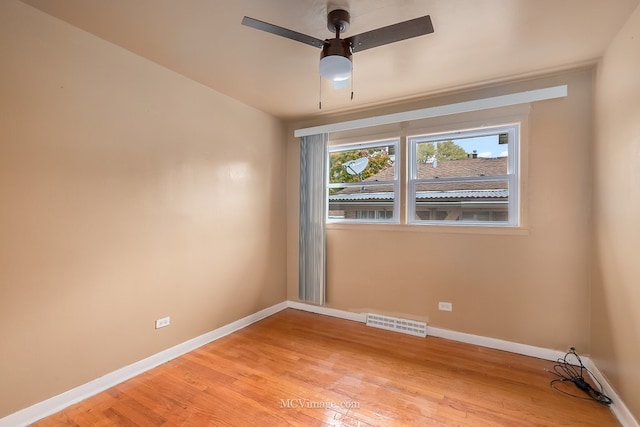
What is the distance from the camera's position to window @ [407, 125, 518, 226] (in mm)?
2854

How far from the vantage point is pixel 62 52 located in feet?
6.35

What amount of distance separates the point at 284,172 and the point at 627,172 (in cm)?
333

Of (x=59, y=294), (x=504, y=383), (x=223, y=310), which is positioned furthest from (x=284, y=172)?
(x=504, y=383)

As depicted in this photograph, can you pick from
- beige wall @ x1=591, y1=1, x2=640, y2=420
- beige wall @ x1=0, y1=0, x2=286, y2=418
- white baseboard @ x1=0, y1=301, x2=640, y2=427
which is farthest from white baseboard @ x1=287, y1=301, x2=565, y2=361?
beige wall @ x1=0, y1=0, x2=286, y2=418

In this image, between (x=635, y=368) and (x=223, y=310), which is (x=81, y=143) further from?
(x=635, y=368)

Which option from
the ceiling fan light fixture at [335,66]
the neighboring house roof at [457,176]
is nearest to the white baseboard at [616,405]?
the neighboring house roof at [457,176]

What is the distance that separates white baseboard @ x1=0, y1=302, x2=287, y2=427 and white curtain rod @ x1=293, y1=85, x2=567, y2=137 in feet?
8.61

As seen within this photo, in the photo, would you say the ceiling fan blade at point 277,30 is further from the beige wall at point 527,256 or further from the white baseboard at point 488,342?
the white baseboard at point 488,342

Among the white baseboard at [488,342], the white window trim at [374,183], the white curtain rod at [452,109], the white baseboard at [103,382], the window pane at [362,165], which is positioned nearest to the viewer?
the white baseboard at [103,382]

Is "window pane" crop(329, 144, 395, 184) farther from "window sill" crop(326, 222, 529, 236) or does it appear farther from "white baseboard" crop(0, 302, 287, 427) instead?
"white baseboard" crop(0, 302, 287, 427)

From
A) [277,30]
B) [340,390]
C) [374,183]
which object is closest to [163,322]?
[340,390]

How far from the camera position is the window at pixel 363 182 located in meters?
3.44

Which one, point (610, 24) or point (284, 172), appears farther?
point (284, 172)

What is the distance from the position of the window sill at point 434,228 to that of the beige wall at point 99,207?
142 centimetres
